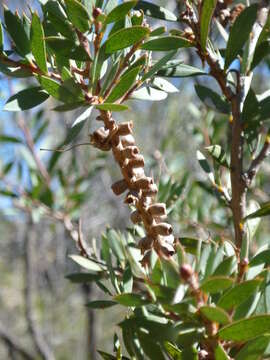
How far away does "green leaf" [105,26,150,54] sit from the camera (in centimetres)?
34

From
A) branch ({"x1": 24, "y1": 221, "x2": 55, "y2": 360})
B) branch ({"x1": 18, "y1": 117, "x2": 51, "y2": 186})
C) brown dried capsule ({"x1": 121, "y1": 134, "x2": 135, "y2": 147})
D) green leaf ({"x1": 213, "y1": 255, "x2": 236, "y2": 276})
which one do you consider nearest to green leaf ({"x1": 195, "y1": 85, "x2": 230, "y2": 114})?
brown dried capsule ({"x1": 121, "y1": 134, "x2": 135, "y2": 147})

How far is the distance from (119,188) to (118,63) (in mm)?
89

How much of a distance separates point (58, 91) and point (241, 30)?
0.16m

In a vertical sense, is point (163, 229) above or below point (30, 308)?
above

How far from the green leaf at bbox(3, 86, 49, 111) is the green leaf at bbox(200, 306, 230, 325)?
0.63 ft

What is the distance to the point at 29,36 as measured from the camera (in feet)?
1.23

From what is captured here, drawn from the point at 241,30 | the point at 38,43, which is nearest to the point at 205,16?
the point at 241,30

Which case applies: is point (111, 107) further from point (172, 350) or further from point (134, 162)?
point (172, 350)

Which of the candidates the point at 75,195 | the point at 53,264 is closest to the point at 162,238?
the point at 75,195

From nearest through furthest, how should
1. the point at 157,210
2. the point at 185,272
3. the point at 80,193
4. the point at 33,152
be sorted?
the point at 185,272, the point at 157,210, the point at 80,193, the point at 33,152

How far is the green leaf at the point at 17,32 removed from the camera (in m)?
0.37

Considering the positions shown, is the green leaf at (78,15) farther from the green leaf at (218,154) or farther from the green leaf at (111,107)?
the green leaf at (218,154)

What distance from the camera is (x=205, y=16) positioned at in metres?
0.40

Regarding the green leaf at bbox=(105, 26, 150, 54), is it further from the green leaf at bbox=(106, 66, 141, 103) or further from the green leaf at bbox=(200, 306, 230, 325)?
the green leaf at bbox=(200, 306, 230, 325)
